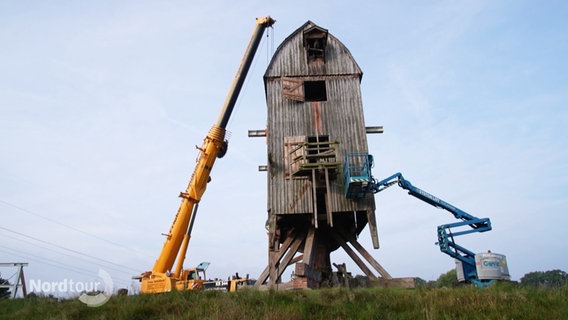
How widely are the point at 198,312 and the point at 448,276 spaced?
2588 inches

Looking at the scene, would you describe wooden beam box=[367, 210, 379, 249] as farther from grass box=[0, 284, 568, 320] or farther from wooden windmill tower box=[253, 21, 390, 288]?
grass box=[0, 284, 568, 320]

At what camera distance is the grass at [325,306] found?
807 centimetres

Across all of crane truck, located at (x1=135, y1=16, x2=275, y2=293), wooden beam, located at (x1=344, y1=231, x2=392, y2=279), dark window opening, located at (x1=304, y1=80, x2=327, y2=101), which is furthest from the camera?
dark window opening, located at (x1=304, y1=80, x2=327, y2=101)

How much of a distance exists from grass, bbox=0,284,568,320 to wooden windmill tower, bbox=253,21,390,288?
12.9 ft

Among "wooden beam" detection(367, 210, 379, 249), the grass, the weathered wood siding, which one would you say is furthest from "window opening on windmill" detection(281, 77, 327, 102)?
the grass

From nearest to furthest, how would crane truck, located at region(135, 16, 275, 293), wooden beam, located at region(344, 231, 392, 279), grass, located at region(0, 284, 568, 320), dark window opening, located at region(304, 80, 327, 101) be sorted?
grass, located at region(0, 284, 568, 320) < wooden beam, located at region(344, 231, 392, 279) < crane truck, located at region(135, 16, 275, 293) < dark window opening, located at region(304, 80, 327, 101)

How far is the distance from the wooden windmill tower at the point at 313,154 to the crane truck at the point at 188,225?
2.03 metres

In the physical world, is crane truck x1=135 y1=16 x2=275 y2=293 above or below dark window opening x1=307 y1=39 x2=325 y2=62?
below

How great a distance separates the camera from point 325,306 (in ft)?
30.2

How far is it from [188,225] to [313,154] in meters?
7.05

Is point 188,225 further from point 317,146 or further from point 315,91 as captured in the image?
point 315,91

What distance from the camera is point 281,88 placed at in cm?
1811

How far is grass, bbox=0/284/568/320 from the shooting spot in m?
8.07

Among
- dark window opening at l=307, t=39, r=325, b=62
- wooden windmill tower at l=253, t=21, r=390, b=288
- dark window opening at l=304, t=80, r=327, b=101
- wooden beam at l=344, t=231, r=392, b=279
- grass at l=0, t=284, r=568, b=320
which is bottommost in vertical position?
grass at l=0, t=284, r=568, b=320
